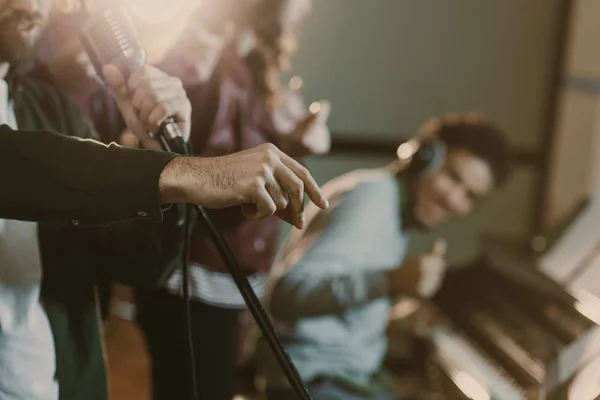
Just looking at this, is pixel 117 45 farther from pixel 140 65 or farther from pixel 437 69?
pixel 437 69

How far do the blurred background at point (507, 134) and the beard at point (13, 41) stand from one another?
55cm

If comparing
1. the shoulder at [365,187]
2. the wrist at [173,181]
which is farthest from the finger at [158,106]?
the shoulder at [365,187]

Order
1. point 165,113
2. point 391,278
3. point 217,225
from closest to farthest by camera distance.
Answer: point 165,113 → point 217,225 → point 391,278

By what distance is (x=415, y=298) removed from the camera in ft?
5.38

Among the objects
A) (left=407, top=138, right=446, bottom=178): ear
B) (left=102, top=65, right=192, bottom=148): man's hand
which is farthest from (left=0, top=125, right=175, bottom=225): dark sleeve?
(left=407, top=138, right=446, bottom=178): ear

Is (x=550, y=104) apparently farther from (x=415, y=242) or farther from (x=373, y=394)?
(x=373, y=394)

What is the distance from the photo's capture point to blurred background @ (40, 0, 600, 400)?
1.35 metres

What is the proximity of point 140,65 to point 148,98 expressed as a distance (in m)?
0.05

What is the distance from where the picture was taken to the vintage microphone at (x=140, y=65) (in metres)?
0.68

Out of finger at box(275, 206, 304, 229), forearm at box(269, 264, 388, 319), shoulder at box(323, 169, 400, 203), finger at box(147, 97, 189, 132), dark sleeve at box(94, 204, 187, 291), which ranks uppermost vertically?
finger at box(147, 97, 189, 132)

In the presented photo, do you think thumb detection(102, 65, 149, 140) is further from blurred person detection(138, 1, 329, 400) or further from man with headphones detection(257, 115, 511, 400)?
man with headphones detection(257, 115, 511, 400)

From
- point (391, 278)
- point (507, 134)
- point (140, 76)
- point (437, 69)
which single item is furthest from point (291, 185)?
point (507, 134)

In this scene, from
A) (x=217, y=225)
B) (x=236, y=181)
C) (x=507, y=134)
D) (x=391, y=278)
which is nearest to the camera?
(x=236, y=181)

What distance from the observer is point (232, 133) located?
1042 millimetres
